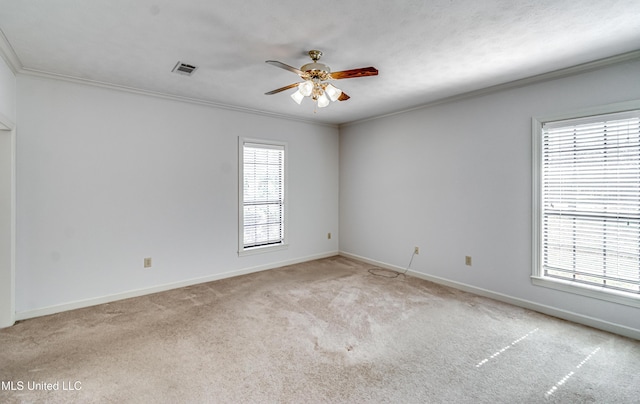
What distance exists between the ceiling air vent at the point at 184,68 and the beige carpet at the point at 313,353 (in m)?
2.58

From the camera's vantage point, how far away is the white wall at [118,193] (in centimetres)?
314

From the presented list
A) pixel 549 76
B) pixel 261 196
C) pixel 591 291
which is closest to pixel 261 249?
pixel 261 196

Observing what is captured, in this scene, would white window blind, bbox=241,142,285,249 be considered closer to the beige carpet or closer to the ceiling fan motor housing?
the beige carpet

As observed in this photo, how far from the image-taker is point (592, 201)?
2.96 m

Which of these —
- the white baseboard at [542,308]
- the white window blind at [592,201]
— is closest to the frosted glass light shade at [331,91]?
the white window blind at [592,201]

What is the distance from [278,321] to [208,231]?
1906 millimetres

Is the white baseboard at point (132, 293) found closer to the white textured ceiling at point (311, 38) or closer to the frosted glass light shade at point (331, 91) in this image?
the white textured ceiling at point (311, 38)

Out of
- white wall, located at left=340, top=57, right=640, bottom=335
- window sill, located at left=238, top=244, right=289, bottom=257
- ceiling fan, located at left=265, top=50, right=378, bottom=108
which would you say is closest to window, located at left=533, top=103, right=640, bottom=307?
white wall, located at left=340, top=57, right=640, bottom=335

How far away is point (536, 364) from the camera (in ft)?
7.57

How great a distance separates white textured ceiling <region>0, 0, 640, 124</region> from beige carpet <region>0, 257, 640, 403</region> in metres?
2.58

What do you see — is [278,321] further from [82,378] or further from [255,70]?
[255,70]

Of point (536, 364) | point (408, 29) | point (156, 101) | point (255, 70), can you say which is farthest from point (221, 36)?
point (536, 364)

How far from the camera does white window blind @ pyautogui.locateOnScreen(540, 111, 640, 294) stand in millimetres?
2748

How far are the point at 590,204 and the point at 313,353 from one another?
3080 mm
